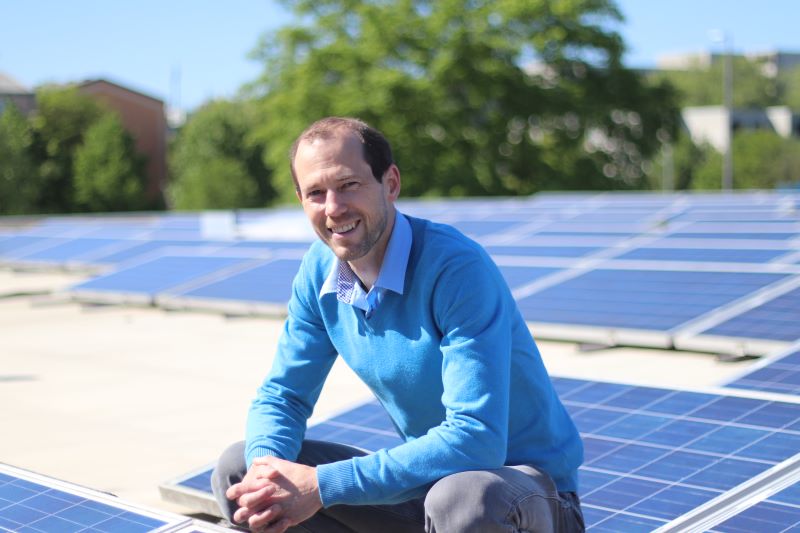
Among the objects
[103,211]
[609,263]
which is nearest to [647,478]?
[609,263]

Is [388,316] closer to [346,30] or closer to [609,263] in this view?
[609,263]

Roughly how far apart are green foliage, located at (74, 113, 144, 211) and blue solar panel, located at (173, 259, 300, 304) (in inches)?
1882

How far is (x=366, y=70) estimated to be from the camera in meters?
49.6

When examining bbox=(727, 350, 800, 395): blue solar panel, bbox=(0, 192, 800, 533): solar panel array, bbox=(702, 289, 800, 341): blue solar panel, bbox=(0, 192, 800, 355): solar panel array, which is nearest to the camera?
bbox=(0, 192, 800, 533): solar panel array

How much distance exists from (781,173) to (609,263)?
6797cm

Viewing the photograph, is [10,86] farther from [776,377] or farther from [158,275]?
[776,377]

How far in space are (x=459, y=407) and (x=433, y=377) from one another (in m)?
0.21

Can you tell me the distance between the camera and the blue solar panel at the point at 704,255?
1262cm

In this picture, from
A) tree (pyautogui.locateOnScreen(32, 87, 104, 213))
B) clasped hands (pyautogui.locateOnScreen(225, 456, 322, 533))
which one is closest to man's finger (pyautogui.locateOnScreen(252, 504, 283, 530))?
clasped hands (pyautogui.locateOnScreen(225, 456, 322, 533))

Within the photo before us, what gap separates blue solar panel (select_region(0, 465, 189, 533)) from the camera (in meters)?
4.14

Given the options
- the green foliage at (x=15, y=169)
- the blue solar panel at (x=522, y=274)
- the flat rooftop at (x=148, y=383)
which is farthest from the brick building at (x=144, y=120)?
the blue solar panel at (x=522, y=274)

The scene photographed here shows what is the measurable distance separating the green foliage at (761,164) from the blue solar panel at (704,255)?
209 feet

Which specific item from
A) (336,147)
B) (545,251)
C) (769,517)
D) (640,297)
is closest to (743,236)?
(545,251)

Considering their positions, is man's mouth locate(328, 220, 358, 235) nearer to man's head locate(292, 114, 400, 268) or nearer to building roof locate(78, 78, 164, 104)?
man's head locate(292, 114, 400, 268)
